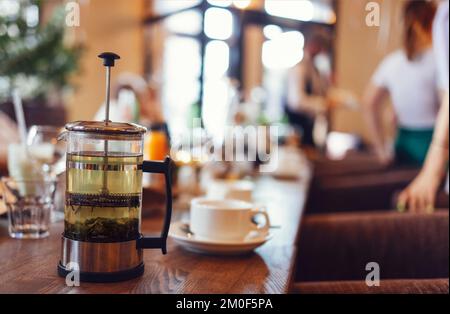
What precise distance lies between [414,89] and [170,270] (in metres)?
2.37

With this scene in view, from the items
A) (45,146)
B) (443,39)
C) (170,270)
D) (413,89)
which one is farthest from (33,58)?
(170,270)

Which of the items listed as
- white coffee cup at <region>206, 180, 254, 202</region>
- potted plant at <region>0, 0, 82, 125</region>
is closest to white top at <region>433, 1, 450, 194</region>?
white coffee cup at <region>206, 180, 254, 202</region>

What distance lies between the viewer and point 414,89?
2.95 meters

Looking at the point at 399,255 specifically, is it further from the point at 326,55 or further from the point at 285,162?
the point at 326,55

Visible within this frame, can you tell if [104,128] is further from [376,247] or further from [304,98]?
[304,98]

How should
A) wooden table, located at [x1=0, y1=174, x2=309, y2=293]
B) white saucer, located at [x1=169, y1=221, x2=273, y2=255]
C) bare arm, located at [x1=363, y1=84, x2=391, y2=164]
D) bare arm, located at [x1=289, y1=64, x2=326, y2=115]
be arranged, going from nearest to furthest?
wooden table, located at [x1=0, y1=174, x2=309, y2=293], white saucer, located at [x1=169, y1=221, x2=273, y2=255], bare arm, located at [x1=363, y1=84, x2=391, y2=164], bare arm, located at [x1=289, y1=64, x2=326, y2=115]

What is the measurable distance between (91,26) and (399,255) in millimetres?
5758

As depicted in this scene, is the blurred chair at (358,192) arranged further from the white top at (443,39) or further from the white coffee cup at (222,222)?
the white coffee cup at (222,222)

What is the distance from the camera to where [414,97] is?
2.96m

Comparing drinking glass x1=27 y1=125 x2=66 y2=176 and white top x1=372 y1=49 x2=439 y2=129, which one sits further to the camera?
white top x1=372 y1=49 x2=439 y2=129

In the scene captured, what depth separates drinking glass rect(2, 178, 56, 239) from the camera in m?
1.11

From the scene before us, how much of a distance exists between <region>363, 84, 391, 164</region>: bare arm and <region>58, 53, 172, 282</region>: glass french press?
2.68 metres

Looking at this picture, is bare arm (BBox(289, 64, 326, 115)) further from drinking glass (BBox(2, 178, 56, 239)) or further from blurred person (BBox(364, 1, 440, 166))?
drinking glass (BBox(2, 178, 56, 239))

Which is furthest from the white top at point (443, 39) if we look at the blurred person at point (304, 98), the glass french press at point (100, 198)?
the blurred person at point (304, 98)
